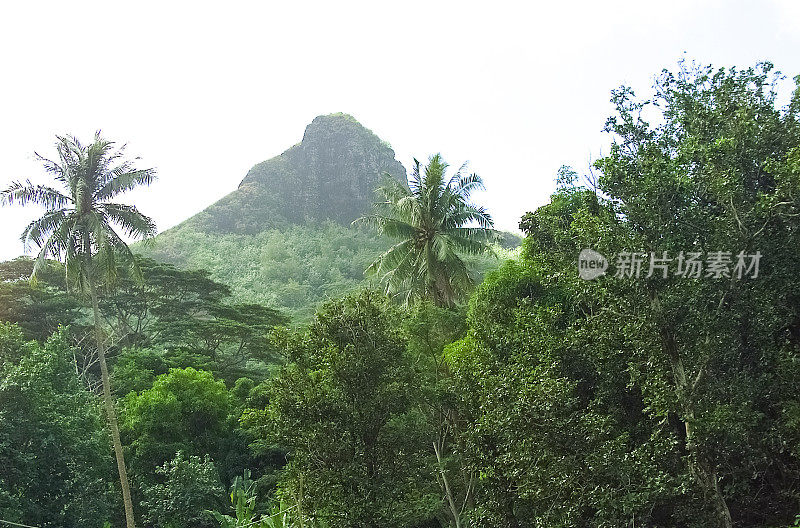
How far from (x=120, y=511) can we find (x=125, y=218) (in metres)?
8.19

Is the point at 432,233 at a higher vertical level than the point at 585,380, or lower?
higher

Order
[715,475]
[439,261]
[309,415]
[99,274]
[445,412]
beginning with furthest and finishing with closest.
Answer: [439,261]
[99,274]
[445,412]
[309,415]
[715,475]

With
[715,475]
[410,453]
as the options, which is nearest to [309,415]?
[410,453]

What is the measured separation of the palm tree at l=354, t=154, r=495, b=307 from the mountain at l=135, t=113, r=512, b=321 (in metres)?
15.5

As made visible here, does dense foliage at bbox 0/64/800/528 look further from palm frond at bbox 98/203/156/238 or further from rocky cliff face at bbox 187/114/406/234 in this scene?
rocky cliff face at bbox 187/114/406/234

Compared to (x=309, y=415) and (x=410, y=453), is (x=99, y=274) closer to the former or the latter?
(x=309, y=415)

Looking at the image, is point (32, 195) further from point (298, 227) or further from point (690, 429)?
point (298, 227)

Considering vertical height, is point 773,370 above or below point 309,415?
above

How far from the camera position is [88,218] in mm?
13391

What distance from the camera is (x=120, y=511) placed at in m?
16.0
